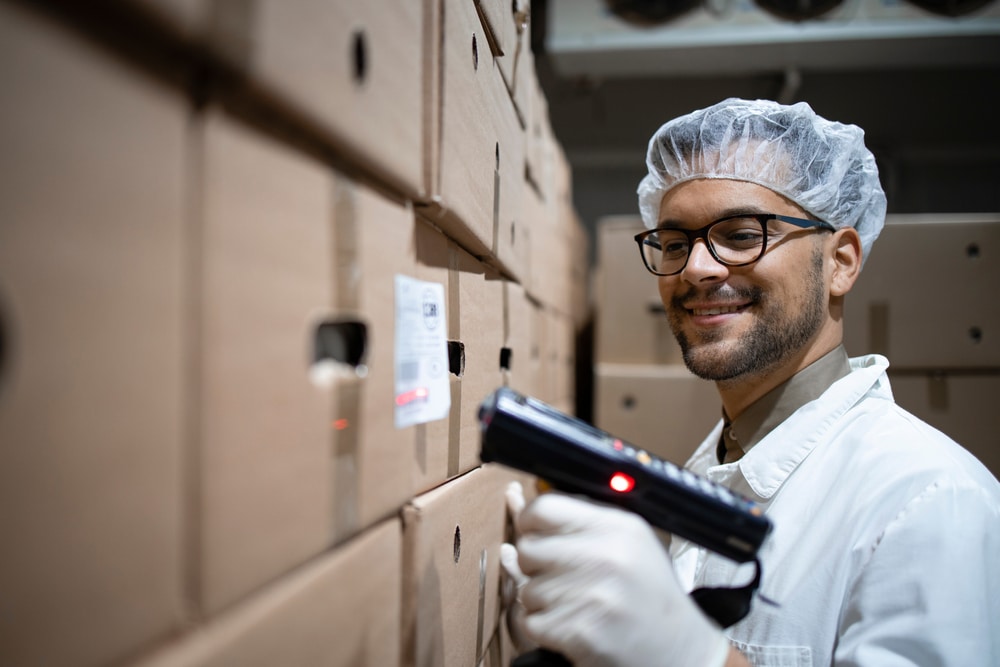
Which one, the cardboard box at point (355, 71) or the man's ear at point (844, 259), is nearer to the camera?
the cardboard box at point (355, 71)

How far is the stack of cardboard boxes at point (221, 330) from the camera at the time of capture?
8.3 inches

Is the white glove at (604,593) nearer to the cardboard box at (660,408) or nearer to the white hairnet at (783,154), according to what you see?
the white hairnet at (783,154)

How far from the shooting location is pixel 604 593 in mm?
498

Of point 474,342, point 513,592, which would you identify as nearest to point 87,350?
point 474,342

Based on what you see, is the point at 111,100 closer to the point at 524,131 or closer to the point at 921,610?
the point at 921,610

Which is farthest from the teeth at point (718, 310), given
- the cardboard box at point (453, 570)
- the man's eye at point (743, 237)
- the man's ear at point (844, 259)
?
the cardboard box at point (453, 570)

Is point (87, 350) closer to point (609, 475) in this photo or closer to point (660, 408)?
point (609, 475)

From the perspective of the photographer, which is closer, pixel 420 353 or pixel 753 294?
pixel 420 353

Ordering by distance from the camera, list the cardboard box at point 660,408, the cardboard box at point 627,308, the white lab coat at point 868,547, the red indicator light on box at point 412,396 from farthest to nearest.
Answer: the cardboard box at point 627,308 → the cardboard box at point 660,408 → the white lab coat at point 868,547 → the red indicator light on box at point 412,396

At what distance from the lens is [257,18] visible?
0.29m

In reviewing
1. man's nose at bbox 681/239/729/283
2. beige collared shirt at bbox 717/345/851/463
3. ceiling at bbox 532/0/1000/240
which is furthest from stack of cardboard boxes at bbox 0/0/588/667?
ceiling at bbox 532/0/1000/240

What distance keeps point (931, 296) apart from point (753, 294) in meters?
1.01

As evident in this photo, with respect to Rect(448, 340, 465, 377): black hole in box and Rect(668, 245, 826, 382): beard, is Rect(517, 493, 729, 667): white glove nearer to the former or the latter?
Rect(448, 340, 465, 377): black hole in box

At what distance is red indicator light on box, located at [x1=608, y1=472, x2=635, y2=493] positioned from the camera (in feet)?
1.73
